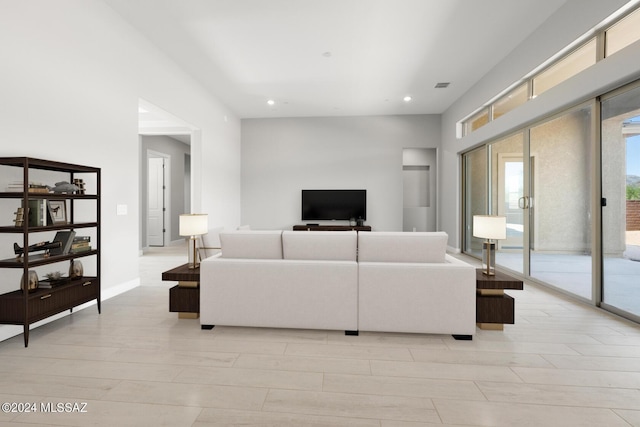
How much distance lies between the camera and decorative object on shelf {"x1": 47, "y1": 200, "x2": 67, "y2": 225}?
2664mm

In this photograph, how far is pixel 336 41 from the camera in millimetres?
4211

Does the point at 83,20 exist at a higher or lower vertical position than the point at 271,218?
higher

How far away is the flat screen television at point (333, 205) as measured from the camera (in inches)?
302

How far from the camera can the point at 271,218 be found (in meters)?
7.91

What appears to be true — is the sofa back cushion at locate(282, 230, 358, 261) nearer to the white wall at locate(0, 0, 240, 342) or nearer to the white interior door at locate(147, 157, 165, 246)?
the white wall at locate(0, 0, 240, 342)

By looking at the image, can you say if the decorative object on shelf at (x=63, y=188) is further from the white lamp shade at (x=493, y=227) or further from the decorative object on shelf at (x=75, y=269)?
the white lamp shade at (x=493, y=227)

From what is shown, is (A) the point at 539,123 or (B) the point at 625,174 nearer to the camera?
(B) the point at 625,174

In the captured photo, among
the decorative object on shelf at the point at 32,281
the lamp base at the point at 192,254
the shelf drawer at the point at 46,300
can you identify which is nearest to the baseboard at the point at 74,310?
the shelf drawer at the point at 46,300

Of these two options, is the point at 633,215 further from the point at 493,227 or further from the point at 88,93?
the point at 88,93

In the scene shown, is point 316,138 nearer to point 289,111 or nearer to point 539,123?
point 289,111

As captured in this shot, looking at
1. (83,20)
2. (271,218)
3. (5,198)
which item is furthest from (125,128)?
(271,218)

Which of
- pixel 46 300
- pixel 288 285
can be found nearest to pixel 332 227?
pixel 288 285

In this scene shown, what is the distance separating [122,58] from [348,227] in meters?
5.34

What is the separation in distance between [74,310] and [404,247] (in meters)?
3.24
